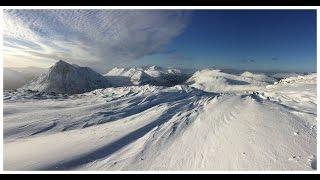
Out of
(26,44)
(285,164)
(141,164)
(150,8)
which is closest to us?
(285,164)

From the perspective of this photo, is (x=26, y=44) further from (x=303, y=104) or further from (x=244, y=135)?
(x=303, y=104)

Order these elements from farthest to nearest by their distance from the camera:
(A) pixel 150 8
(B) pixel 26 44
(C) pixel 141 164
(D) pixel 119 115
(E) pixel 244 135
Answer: (D) pixel 119 115, (B) pixel 26 44, (E) pixel 244 135, (A) pixel 150 8, (C) pixel 141 164
